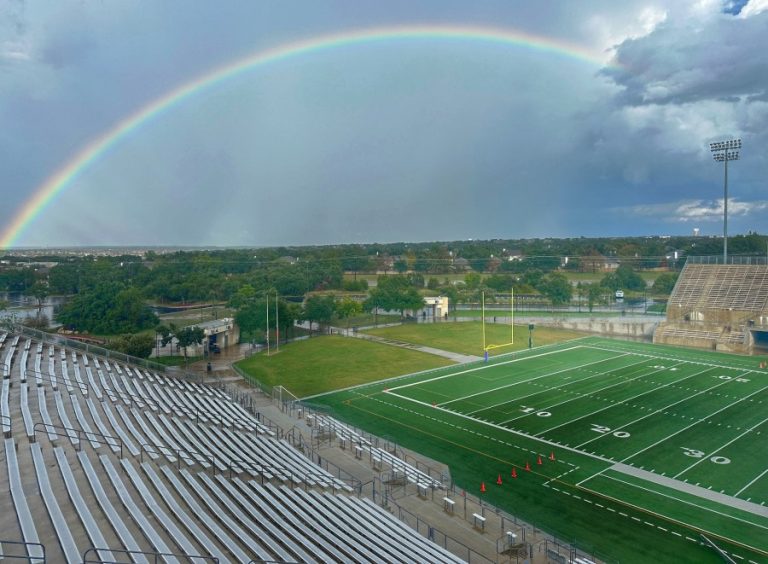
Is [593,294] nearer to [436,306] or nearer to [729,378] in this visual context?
[436,306]

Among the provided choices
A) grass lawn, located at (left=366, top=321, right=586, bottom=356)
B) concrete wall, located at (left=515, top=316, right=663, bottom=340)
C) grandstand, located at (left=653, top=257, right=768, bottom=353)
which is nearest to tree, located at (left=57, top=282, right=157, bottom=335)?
grass lawn, located at (left=366, top=321, right=586, bottom=356)

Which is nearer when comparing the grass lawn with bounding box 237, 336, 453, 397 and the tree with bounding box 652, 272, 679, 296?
the grass lawn with bounding box 237, 336, 453, 397

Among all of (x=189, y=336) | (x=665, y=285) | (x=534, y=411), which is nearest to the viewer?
(x=534, y=411)

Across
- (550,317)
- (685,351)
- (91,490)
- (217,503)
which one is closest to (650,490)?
(217,503)

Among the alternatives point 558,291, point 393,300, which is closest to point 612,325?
point 558,291

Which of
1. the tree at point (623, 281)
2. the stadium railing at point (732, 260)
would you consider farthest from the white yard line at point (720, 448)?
the tree at point (623, 281)

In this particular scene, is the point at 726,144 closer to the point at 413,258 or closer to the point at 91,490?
the point at 91,490

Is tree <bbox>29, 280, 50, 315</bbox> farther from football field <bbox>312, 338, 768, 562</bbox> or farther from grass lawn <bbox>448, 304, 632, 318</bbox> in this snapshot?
football field <bbox>312, 338, 768, 562</bbox>
